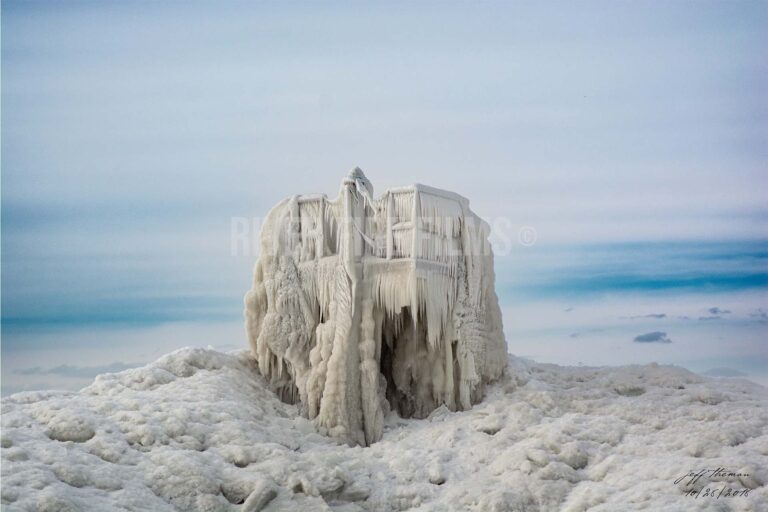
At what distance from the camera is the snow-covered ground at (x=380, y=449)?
20.5m

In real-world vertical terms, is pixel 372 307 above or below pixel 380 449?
above

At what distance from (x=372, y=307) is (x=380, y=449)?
379 cm

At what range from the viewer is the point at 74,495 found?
19.2m

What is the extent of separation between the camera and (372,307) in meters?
26.8

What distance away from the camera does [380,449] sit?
25156 millimetres

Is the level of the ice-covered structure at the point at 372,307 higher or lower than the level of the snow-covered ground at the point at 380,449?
higher

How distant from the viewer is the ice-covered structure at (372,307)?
26.4 meters

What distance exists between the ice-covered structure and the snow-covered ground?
0.80 meters

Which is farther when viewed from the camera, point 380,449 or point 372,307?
point 372,307

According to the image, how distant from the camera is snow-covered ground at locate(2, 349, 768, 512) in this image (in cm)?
2050

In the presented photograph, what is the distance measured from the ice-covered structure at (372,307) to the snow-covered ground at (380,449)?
2.62ft

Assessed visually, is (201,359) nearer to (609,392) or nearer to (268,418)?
(268,418)

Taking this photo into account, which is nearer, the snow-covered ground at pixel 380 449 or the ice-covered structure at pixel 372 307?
the snow-covered ground at pixel 380 449

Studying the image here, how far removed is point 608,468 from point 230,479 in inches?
327
